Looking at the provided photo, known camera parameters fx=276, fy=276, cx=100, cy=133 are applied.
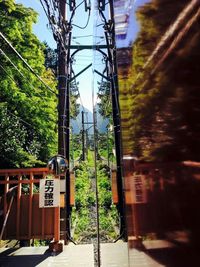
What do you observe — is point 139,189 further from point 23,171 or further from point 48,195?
point 23,171

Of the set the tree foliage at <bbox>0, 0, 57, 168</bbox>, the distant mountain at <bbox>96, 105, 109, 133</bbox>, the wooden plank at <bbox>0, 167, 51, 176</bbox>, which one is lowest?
the wooden plank at <bbox>0, 167, 51, 176</bbox>

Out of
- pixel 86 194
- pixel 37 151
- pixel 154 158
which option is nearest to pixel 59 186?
pixel 154 158

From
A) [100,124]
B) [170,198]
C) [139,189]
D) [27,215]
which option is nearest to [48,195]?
[27,215]

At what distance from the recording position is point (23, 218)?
5539 mm

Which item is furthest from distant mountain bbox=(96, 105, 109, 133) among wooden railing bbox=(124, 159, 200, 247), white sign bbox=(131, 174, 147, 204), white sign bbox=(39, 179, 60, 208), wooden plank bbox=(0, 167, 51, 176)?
wooden railing bbox=(124, 159, 200, 247)

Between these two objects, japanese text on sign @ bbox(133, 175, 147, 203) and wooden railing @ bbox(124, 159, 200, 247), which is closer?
wooden railing @ bbox(124, 159, 200, 247)

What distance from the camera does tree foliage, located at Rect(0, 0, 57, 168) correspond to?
31.0 feet

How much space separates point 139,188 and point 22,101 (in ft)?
33.0

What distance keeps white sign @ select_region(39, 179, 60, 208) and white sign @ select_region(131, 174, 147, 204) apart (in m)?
4.01

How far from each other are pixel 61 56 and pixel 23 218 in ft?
12.5

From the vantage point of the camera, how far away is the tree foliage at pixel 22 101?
9.45 meters

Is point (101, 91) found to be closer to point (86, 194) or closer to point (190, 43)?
point (190, 43)

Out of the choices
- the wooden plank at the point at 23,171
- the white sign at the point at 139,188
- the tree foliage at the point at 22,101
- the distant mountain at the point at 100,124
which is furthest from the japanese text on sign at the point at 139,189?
the tree foliage at the point at 22,101

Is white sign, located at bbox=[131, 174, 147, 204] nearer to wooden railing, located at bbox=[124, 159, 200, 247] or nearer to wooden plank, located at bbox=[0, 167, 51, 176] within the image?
wooden railing, located at bbox=[124, 159, 200, 247]
